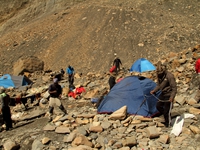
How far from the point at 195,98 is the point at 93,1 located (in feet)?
80.4

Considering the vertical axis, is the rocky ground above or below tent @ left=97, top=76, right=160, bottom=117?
below

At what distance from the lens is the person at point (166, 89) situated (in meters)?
5.52

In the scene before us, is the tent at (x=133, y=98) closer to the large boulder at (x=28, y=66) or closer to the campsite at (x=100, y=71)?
the campsite at (x=100, y=71)

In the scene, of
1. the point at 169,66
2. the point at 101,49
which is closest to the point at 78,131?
the point at 169,66

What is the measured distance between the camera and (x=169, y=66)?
468 inches

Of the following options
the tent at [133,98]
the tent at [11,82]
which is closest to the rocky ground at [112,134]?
the tent at [133,98]

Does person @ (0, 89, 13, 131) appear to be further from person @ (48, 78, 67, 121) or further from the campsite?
person @ (48, 78, 67, 121)

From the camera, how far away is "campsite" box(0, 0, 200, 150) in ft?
18.4

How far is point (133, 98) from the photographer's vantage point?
7277 mm

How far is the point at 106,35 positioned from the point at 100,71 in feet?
17.9

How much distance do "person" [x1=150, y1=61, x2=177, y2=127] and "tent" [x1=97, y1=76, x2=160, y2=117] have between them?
97 cm

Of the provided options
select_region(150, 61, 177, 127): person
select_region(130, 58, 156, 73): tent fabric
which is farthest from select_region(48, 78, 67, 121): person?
select_region(130, 58, 156, 73): tent fabric

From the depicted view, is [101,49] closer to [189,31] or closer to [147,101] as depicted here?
[189,31]

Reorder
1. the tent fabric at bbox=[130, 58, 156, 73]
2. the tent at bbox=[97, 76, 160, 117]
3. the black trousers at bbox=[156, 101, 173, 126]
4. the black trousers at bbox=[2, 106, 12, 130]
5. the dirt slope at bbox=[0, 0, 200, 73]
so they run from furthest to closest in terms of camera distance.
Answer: the dirt slope at bbox=[0, 0, 200, 73]
the tent fabric at bbox=[130, 58, 156, 73]
the black trousers at bbox=[2, 106, 12, 130]
the tent at bbox=[97, 76, 160, 117]
the black trousers at bbox=[156, 101, 173, 126]
